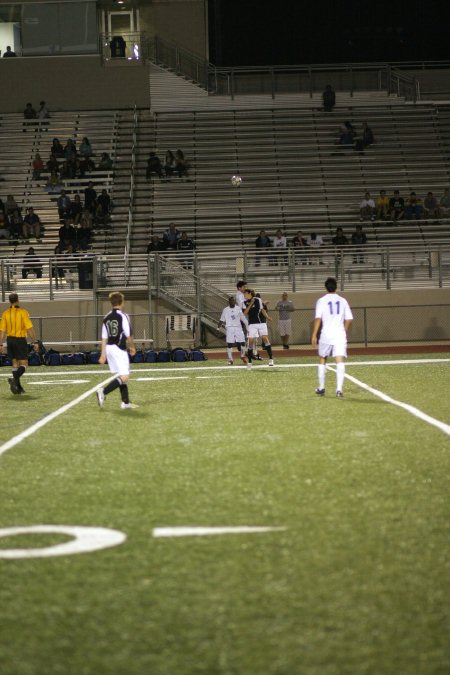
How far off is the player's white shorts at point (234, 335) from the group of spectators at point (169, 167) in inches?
560

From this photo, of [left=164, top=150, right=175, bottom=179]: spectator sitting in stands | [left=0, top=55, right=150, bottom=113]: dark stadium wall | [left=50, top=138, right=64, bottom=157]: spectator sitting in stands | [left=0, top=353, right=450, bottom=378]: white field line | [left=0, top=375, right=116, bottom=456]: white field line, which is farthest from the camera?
[left=0, top=55, right=150, bottom=113]: dark stadium wall

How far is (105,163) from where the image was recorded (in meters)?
36.0

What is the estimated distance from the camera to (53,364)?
949 inches

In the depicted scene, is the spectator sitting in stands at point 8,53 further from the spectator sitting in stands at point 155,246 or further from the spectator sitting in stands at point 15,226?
the spectator sitting in stands at point 155,246

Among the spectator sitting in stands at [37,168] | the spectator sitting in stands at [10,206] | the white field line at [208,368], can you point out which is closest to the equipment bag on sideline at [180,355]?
the white field line at [208,368]

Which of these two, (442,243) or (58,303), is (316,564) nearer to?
(58,303)

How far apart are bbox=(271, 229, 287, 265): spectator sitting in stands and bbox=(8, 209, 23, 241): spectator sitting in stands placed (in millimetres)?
8408

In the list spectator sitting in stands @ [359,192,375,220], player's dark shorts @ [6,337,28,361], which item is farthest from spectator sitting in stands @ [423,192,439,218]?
player's dark shorts @ [6,337,28,361]

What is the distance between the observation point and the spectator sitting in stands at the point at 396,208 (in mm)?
33500

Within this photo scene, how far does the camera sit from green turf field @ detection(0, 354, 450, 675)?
4.19 m

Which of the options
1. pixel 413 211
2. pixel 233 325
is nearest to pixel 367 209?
pixel 413 211

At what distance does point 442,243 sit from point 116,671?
29.4 metres

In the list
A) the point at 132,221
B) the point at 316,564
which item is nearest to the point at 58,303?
the point at 132,221

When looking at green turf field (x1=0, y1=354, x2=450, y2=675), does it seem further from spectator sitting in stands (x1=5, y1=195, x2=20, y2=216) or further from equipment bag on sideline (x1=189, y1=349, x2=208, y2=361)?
spectator sitting in stands (x1=5, y1=195, x2=20, y2=216)
